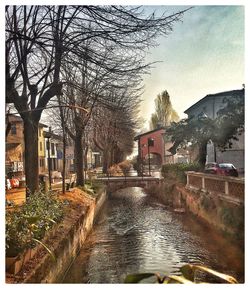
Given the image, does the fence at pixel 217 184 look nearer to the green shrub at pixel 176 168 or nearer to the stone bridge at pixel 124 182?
the green shrub at pixel 176 168

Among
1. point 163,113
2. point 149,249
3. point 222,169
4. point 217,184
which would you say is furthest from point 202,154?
point 149,249

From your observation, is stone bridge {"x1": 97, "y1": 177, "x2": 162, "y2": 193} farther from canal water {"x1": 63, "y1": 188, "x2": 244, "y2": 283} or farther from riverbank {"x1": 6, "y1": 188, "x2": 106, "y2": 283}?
canal water {"x1": 63, "y1": 188, "x2": 244, "y2": 283}

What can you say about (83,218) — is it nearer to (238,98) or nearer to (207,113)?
(207,113)

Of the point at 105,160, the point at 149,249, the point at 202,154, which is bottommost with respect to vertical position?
the point at 149,249

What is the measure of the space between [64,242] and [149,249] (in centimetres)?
110

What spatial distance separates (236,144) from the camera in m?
3.09

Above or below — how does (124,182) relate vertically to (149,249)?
above

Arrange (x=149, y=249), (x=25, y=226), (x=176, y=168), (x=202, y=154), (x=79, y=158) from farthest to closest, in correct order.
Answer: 1. (x=79, y=158)
2. (x=176, y=168)
3. (x=202, y=154)
4. (x=149, y=249)
5. (x=25, y=226)

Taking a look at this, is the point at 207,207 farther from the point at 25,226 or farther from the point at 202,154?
the point at 25,226

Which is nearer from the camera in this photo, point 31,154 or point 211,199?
point 31,154

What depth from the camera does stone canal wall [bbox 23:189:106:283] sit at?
282 centimetres

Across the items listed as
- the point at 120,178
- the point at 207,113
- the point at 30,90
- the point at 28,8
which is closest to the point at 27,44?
the point at 28,8

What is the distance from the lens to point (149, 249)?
3832 millimetres
